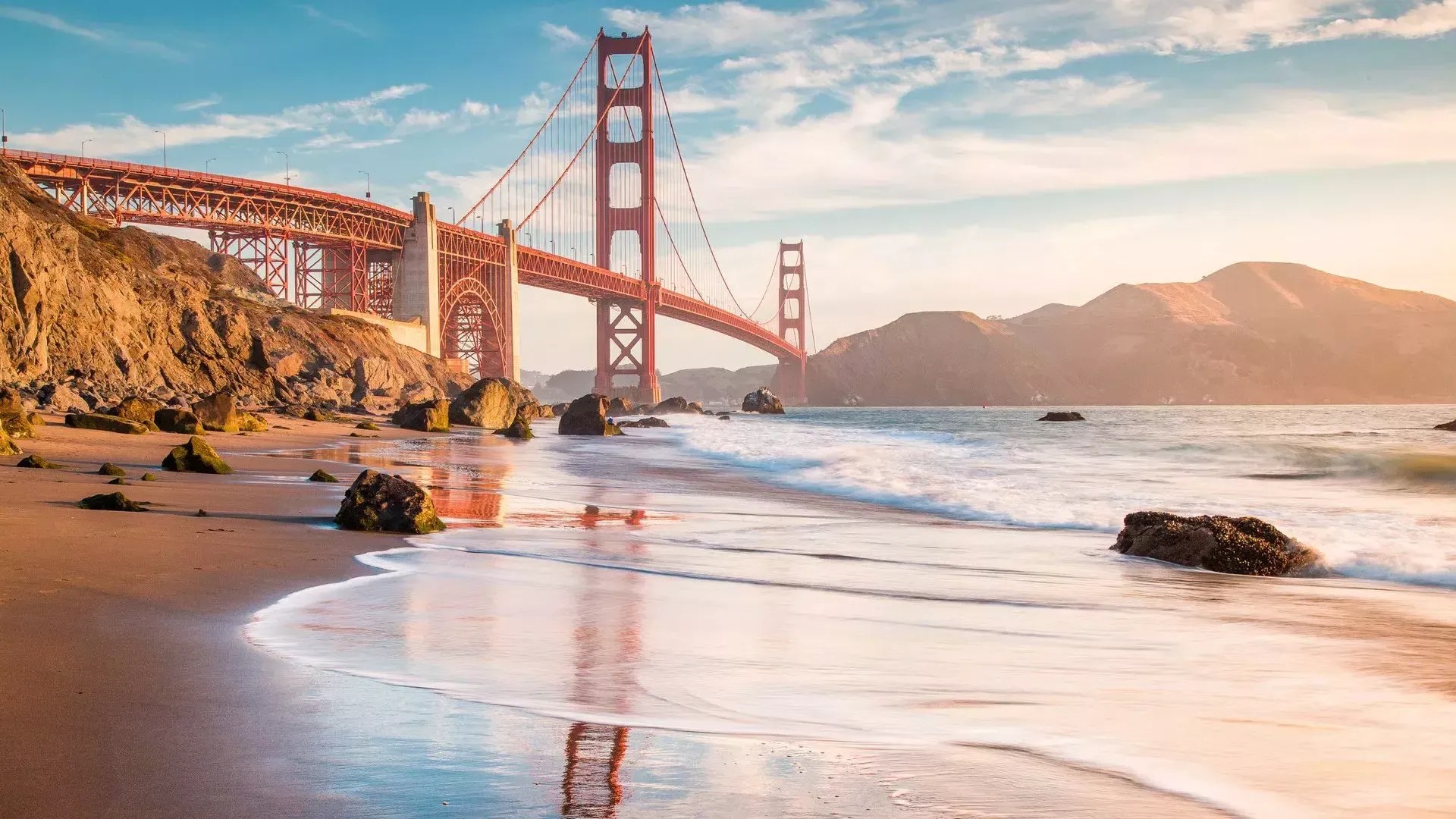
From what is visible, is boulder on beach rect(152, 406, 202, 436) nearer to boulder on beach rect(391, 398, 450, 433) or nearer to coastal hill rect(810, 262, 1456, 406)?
boulder on beach rect(391, 398, 450, 433)

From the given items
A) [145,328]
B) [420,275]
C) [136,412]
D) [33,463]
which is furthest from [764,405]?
[33,463]

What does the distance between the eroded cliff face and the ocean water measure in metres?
18.3

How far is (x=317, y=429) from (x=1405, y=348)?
152 metres

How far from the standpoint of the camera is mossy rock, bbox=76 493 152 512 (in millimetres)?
7559

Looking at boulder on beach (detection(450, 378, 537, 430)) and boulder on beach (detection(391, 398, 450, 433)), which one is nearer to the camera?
boulder on beach (detection(391, 398, 450, 433))

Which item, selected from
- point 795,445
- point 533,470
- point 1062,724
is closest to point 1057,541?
point 1062,724

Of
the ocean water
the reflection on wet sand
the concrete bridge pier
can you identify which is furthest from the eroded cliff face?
the reflection on wet sand

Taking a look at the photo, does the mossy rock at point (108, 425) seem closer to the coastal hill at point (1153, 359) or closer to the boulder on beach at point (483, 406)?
the boulder on beach at point (483, 406)

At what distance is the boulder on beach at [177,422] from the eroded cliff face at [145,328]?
6.03 meters

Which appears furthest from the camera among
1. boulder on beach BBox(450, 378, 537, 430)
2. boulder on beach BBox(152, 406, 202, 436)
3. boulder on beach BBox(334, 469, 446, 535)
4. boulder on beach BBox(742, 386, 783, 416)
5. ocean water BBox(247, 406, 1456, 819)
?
boulder on beach BBox(742, 386, 783, 416)

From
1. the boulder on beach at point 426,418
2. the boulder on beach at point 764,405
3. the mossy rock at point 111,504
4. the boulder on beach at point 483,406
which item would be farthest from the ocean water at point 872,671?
the boulder on beach at point 764,405

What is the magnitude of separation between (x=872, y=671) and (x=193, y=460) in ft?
31.4

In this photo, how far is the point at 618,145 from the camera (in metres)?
78.8

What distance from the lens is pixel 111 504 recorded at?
299 inches
